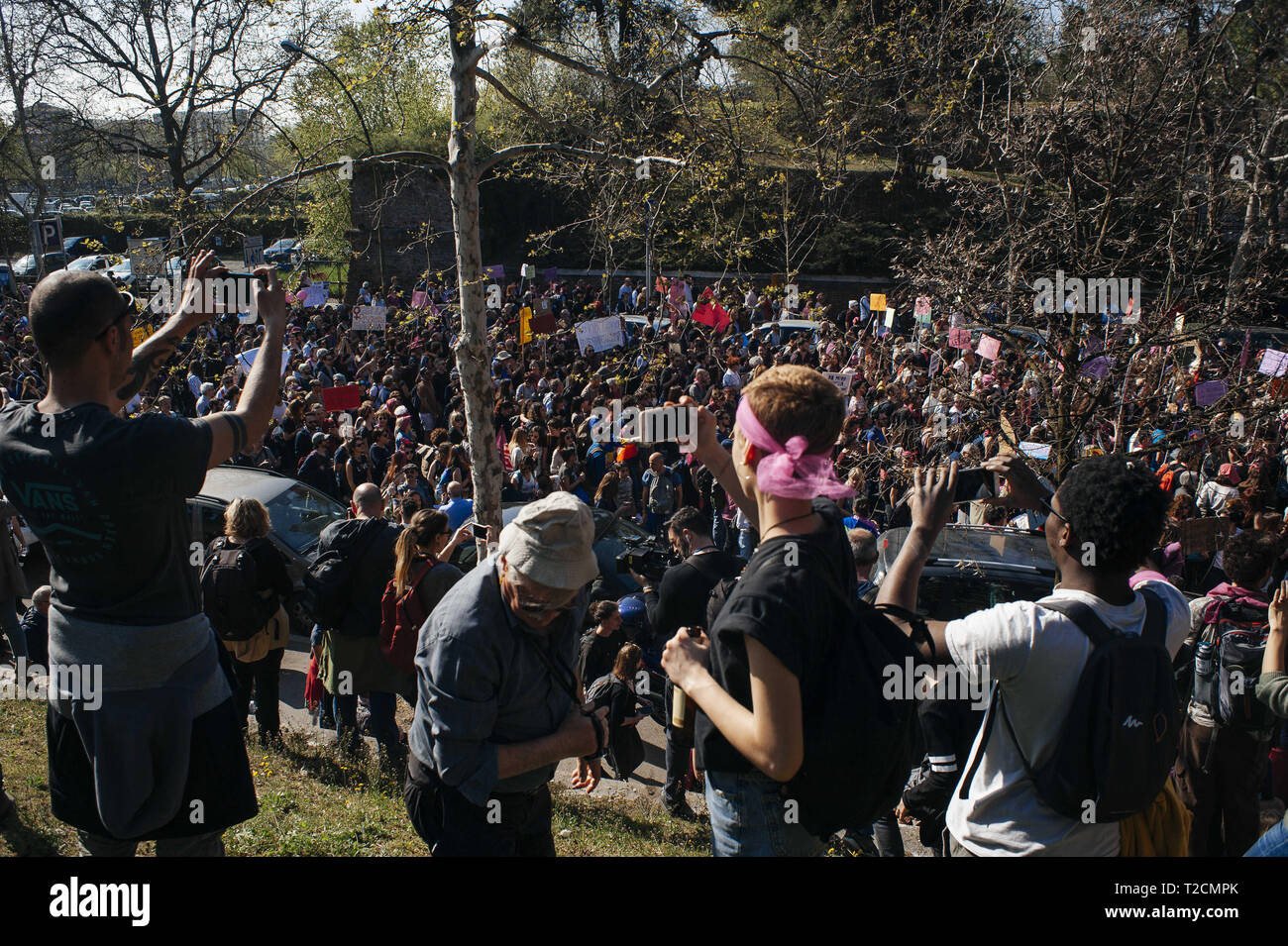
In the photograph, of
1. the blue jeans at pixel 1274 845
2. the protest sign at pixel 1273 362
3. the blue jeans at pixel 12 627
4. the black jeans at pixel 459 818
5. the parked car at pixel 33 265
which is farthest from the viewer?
the parked car at pixel 33 265

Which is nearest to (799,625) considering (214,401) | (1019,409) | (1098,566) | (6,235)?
(1098,566)

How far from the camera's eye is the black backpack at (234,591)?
19.1ft

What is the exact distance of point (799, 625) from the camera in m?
2.15

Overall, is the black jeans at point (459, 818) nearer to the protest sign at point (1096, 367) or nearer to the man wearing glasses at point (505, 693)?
the man wearing glasses at point (505, 693)

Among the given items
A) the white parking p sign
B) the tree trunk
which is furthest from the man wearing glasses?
Result: the white parking p sign

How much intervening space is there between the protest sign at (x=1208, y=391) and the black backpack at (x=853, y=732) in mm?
7904

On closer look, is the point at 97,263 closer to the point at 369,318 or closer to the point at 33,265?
the point at 369,318

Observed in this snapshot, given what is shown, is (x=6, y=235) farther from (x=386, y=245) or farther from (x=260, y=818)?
(x=260, y=818)

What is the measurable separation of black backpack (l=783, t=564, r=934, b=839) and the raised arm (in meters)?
1.52

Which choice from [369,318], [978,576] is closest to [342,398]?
[369,318]

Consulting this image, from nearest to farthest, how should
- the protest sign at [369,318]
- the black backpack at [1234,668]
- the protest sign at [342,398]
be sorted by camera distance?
the black backpack at [1234,668] < the protest sign at [342,398] < the protest sign at [369,318]

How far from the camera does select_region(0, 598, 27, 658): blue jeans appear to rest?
711cm

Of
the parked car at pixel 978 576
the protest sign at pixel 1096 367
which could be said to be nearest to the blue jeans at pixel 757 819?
the parked car at pixel 978 576

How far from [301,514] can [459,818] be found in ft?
26.1
